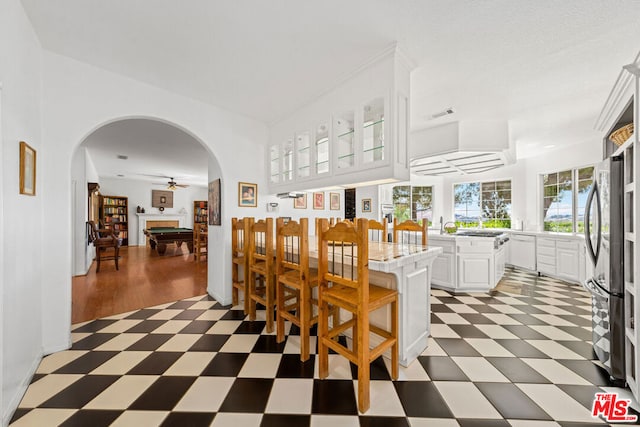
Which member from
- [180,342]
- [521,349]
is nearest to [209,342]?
[180,342]

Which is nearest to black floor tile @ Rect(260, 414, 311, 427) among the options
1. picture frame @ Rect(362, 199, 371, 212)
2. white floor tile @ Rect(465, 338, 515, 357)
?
white floor tile @ Rect(465, 338, 515, 357)

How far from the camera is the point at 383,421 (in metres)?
1.36

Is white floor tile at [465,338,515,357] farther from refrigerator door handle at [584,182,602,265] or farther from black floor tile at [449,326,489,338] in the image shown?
refrigerator door handle at [584,182,602,265]

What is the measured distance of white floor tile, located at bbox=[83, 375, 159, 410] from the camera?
1472 millimetres

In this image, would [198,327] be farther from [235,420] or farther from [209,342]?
[235,420]

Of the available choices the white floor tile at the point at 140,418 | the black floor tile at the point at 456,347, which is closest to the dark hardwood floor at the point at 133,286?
the white floor tile at the point at 140,418

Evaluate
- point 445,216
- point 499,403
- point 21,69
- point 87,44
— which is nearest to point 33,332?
point 21,69

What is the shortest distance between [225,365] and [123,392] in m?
0.62

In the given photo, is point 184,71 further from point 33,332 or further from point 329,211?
point 329,211

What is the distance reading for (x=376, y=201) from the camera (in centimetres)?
541

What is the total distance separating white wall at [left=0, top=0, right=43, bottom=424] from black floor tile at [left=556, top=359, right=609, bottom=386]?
363 centimetres

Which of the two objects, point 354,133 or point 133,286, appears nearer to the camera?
point 354,133

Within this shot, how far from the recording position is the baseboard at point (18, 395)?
1.34m

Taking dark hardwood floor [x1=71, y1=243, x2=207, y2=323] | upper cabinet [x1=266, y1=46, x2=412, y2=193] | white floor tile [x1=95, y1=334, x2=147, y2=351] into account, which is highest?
upper cabinet [x1=266, y1=46, x2=412, y2=193]
